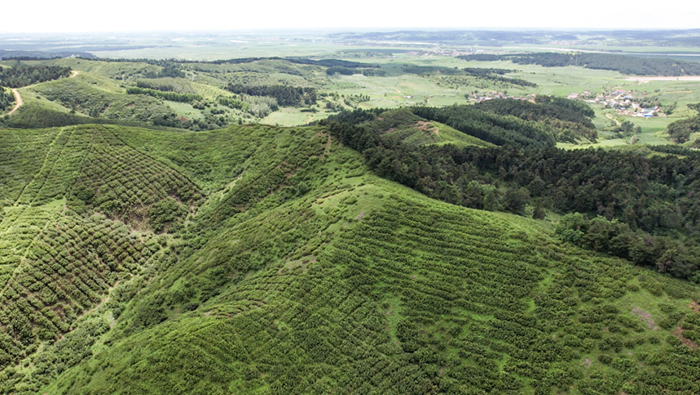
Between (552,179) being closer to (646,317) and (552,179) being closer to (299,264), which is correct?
(646,317)

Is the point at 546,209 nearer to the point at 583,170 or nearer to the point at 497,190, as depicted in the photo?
the point at 497,190

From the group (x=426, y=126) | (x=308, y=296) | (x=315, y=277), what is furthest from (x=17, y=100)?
(x=308, y=296)

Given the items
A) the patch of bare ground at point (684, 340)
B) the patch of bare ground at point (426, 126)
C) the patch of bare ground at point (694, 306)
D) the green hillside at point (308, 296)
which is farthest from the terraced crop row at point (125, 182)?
the patch of bare ground at point (426, 126)

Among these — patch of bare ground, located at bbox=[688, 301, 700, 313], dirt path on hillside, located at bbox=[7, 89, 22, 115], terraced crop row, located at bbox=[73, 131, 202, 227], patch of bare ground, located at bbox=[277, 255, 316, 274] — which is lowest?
patch of bare ground, located at bbox=[277, 255, 316, 274]

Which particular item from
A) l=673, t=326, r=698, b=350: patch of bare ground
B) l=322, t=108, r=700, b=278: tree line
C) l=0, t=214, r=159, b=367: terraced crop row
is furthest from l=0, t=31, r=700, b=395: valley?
l=322, t=108, r=700, b=278: tree line

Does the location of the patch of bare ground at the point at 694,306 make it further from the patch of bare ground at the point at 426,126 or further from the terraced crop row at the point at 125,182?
the patch of bare ground at the point at 426,126

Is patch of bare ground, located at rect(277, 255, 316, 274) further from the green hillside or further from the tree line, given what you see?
the tree line
